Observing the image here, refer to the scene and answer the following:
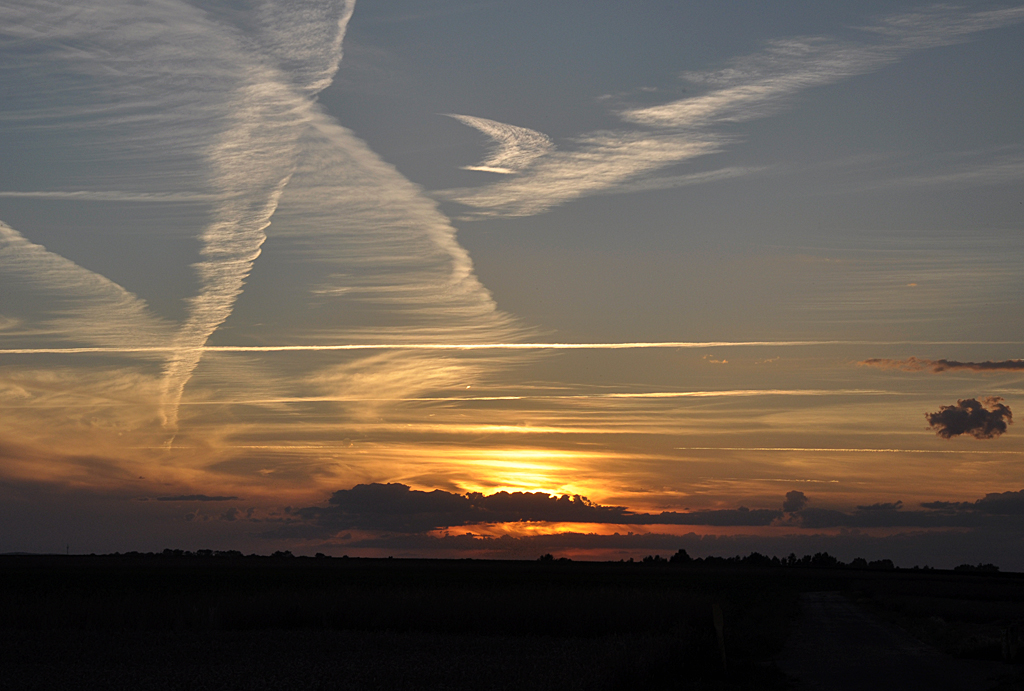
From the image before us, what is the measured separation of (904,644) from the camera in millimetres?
34188

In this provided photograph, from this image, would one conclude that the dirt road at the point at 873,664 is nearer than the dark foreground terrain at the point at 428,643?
No

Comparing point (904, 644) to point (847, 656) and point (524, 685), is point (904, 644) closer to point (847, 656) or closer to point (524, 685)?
point (847, 656)

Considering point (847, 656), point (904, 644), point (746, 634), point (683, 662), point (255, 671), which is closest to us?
point (255, 671)

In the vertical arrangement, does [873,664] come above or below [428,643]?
above

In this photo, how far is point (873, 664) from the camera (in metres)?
27.5

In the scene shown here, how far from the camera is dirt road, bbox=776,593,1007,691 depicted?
23422 mm

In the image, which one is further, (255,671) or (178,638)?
(178,638)

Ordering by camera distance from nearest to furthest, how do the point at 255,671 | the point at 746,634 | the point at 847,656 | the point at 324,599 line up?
the point at 255,671 → the point at 847,656 → the point at 746,634 → the point at 324,599

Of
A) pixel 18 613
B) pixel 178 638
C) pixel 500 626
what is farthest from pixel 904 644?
pixel 18 613

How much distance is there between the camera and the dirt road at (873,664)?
23.4m

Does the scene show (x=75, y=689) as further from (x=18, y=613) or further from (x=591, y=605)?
(x=591, y=605)

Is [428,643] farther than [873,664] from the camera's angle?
Yes

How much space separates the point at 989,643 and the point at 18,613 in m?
37.1

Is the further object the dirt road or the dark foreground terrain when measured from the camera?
the dirt road
